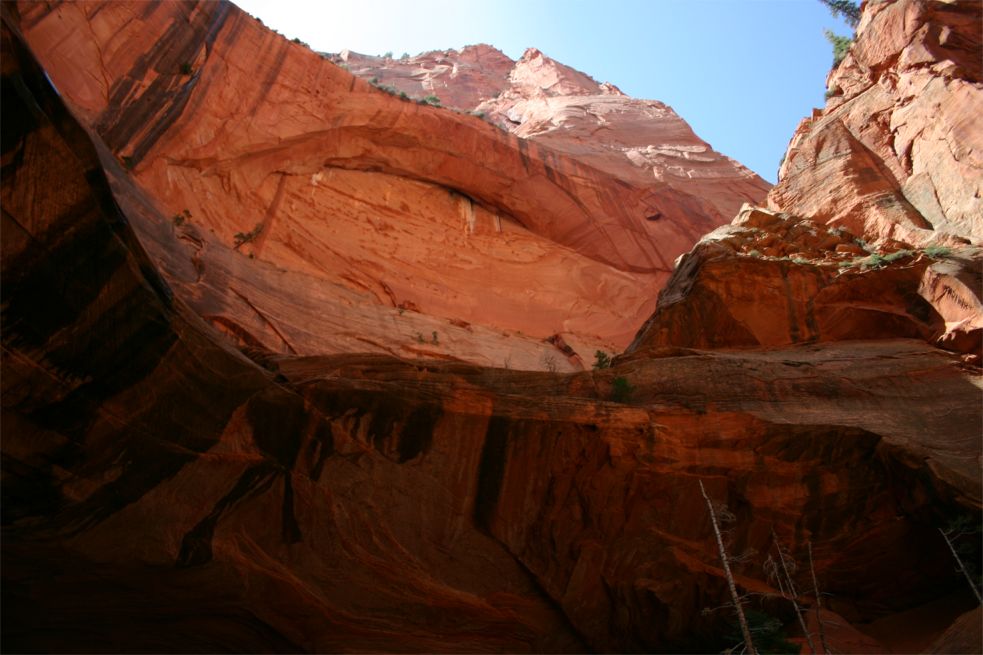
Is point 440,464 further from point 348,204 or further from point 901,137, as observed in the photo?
point 348,204

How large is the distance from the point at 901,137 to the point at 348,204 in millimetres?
16861

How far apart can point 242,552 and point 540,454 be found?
14.6 feet

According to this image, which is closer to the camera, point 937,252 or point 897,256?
point 937,252

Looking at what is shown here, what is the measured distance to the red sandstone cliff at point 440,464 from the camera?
923 cm

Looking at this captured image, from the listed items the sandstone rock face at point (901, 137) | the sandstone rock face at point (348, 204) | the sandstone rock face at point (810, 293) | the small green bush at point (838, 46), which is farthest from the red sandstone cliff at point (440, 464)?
the small green bush at point (838, 46)

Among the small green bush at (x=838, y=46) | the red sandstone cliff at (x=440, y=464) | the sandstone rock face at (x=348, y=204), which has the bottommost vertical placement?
the red sandstone cliff at (x=440, y=464)

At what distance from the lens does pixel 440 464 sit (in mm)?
11922

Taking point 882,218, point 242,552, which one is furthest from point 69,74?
point 882,218

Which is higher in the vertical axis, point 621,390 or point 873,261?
point 873,261

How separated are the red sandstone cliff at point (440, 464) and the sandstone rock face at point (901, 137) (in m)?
2.45

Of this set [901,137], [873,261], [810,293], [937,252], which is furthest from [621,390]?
[901,137]

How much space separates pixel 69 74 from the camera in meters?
21.5

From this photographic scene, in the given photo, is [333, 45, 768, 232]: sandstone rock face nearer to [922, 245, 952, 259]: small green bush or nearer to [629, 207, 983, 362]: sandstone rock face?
[629, 207, 983, 362]: sandstone rock face

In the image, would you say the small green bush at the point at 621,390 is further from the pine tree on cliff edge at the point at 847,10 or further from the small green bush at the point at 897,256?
the pine tree on cliff edge at the point at 847,10
